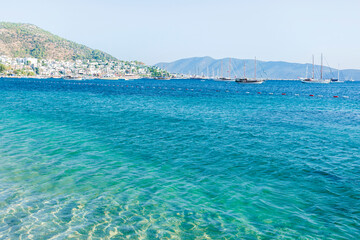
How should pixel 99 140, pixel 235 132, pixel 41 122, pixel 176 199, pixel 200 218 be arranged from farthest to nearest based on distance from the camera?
pixel 41 122 → pixel 235 132 → pixel 99 140 → pixel 176 199 → pixel 200 218

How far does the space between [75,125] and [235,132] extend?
19.3 meters

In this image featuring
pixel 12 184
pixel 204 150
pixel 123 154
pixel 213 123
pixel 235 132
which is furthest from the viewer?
pixel 213 123

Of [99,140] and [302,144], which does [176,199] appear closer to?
[99,140]

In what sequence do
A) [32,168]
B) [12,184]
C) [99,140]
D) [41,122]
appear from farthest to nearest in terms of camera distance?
[41,122]
[99,140]
[32,168]
[12,184]

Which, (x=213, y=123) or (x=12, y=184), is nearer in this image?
(x=12, y=184)

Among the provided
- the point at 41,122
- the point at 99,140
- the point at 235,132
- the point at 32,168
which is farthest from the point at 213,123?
the point at 32,168

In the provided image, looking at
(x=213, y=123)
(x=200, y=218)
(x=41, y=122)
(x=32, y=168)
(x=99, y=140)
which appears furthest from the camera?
(x=213, y=123)

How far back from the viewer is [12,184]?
15188mm

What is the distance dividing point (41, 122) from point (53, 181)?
22300 mm

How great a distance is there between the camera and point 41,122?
35219 millimetres

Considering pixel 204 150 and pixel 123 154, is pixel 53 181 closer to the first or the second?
pixel 123 154

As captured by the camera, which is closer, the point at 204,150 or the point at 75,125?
the point at 204,150

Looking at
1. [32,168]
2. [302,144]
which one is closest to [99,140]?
[32,168]

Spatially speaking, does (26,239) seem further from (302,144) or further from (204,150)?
(302,144)
